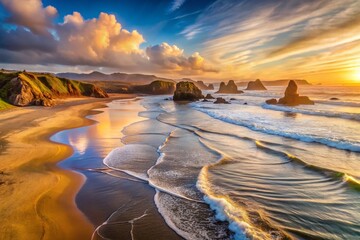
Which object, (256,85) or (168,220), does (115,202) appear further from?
(256,85)

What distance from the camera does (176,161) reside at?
11945 millimetres

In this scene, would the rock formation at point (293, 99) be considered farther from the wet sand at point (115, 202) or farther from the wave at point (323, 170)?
the wet sand at point (115, 202)

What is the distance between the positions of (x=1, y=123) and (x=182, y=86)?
58441 mm

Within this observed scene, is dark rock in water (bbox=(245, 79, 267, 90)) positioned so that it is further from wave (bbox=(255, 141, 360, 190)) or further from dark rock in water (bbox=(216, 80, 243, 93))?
wave (bbox=(255, 141, 360, 190))

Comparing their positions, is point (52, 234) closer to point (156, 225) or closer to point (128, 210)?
point (128, 210)

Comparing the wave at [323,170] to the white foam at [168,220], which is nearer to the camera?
the white foam at [168,220]

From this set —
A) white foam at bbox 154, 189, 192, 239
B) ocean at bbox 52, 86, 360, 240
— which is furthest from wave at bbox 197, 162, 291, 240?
white foam at bbox 154, 189, 192, 239

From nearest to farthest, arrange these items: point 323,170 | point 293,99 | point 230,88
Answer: point 323,170 < point 293,99 < point 230,88

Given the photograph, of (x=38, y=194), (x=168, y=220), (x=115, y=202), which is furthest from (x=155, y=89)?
(x=168, y=220)

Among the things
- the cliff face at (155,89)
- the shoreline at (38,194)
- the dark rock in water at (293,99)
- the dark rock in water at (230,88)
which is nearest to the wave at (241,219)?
the shoreline at (38,194)

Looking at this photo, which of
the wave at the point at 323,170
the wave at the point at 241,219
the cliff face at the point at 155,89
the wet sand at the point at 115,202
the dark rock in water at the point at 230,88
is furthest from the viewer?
the dark rock in water at the point at 230,88

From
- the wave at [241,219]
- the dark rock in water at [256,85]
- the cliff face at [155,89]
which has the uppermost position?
the dark rock in water at [256,85]

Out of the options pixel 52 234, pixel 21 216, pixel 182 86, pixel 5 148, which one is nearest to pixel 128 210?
pixel 52 234

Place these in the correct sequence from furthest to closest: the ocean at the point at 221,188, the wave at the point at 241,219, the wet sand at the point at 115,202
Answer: the ocean at the point at 221,188, the wet sand at the point at 115,202, the wave at the point at 241,219
